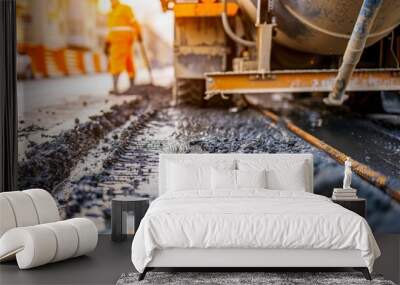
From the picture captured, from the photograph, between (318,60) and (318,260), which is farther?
(318,60)

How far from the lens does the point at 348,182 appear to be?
546 cm

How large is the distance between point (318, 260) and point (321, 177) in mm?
1796

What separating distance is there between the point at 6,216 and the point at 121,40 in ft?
7.08

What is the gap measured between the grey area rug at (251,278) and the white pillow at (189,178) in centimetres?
108

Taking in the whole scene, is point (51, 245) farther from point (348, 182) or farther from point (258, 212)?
point (348, 182)

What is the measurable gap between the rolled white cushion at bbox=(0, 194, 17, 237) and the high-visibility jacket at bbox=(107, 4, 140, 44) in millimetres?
2040

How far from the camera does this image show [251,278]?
418cm

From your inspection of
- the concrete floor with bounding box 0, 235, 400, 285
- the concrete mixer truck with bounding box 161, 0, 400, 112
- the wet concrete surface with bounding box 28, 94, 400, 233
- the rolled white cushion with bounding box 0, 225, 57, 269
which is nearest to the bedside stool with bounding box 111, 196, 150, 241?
the concrete floor with bounding box 0, 235, 400, 285

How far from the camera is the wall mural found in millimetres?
5930

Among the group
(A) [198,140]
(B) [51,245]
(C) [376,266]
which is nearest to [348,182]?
(C) [376,266]

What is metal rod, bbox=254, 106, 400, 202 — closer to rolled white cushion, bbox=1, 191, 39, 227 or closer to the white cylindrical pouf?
the white cylindrical pouf

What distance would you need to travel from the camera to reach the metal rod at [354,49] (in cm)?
505

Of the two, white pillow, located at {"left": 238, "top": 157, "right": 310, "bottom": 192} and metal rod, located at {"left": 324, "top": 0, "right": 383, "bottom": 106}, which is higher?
metal rod, located at {"left": 324, "top": 0, "right": 383, "bottom": 106}

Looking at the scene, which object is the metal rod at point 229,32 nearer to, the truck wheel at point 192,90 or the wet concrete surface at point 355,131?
the truck wheel at point 192,90
